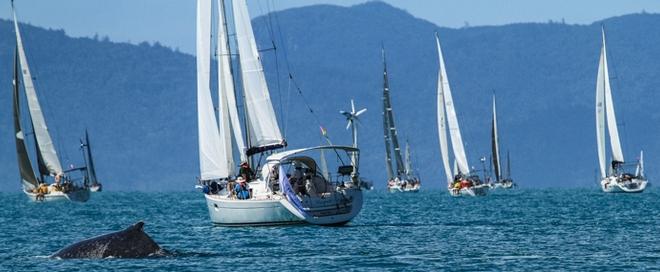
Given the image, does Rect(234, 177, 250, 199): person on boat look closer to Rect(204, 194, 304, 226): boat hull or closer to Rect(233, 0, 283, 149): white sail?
Rect(204, 194, 304, 226): boat hull

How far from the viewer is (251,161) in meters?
71.9

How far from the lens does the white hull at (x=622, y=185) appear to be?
428 feet

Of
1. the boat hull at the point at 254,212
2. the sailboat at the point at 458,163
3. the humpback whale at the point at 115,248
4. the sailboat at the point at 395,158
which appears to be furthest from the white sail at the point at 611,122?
the humpback whale at the point at 115,248

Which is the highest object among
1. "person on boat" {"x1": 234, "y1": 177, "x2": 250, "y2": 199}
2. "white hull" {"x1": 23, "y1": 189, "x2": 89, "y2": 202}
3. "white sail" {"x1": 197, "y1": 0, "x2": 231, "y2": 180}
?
"white sail" {"x1": 197, "y1": 0, "x2": 231, "y2": 180}

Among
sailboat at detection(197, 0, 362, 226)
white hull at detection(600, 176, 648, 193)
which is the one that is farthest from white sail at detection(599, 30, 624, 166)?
sailboat at detection(197, 0, 362, 226)

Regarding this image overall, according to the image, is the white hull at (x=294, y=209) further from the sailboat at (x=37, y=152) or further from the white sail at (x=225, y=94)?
the sailboat at (x=37, y=152)

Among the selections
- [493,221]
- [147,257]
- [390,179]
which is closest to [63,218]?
[493,221]

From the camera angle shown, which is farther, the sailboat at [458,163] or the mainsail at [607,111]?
the sailboat at [458,163]

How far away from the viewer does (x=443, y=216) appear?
85.3 meters

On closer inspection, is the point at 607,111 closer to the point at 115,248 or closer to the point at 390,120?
the point at 390,120

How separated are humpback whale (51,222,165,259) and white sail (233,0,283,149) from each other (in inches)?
853

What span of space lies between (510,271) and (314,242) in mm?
13491

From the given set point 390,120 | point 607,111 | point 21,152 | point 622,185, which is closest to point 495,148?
point 390,120

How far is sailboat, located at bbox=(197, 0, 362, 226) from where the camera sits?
65.2 meters
